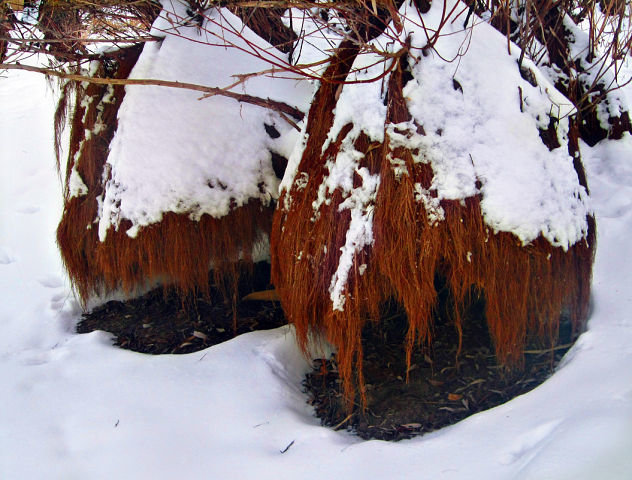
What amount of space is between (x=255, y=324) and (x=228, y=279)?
1.13 feet

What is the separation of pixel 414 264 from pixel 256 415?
792 millimetres

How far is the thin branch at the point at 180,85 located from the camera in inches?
86.8

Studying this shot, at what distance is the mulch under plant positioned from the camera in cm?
187

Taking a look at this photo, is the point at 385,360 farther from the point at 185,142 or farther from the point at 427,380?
the point at 185,142

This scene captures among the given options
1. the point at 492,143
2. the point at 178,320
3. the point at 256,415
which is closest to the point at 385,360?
the point at 256,415

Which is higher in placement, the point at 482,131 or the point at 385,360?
the point at 482,131

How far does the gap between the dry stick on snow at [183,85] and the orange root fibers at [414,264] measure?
67cm

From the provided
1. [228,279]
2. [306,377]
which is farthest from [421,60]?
[228,279]

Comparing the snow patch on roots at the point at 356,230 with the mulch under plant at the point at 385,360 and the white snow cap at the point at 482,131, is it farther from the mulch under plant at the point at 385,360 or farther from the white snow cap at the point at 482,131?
the mulch under plant at the point at 385,360

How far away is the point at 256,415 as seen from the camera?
5.99 ft

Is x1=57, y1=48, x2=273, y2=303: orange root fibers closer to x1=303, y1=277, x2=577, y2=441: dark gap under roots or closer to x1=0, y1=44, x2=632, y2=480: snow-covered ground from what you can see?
x1=0, y1=44, x2=632, y2=480: snow-covered ground

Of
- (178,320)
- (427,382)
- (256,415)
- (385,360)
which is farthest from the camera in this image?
(178,320)

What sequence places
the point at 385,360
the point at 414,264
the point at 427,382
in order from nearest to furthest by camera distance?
the point at 414,264 → the point at 427,382 → the point at 385,360

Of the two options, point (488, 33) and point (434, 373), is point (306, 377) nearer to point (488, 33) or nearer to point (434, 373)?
point (434, 373)
